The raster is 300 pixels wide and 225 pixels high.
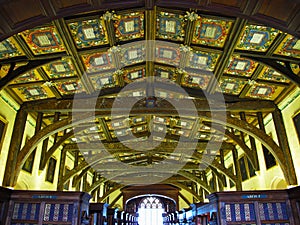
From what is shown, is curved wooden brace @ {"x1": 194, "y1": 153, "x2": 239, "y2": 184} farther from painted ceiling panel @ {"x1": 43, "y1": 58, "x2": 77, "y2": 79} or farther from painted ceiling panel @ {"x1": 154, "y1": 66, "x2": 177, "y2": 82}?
painted ceiling panel @ {"x1": 43, "y1": 58, "x2": 77, "y2": 79}

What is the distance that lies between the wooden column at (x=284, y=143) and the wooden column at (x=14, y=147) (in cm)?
772

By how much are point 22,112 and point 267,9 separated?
7.61 metres

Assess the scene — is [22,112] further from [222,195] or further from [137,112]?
[222,195]

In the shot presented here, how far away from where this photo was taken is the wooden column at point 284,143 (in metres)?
7.73

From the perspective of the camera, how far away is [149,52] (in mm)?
7449

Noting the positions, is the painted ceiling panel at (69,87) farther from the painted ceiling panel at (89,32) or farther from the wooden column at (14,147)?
the painted ceiling panel at (89,32)

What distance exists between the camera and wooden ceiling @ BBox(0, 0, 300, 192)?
369 centimetres

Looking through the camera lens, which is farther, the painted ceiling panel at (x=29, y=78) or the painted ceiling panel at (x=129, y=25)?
the painted ceiling panel at (x=29, y=78)

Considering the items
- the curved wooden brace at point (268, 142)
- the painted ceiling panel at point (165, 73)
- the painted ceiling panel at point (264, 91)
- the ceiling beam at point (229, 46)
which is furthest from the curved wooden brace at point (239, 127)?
the painted ceiling panel at point (165, 73)

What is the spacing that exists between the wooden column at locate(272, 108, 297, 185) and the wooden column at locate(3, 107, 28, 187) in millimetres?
7720

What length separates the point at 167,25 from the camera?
636 centimetres

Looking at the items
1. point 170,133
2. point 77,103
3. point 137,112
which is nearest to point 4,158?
point 77,103

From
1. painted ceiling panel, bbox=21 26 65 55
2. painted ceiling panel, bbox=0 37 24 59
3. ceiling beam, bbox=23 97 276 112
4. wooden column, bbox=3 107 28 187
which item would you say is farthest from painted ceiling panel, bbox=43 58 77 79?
wooden column, bbox=3 107 28 187

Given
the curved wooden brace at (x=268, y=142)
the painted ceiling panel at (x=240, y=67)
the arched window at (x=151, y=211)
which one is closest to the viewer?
the painted ceiling panel at (x=240, y=67)
